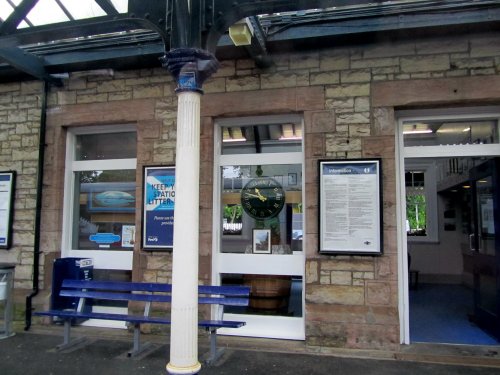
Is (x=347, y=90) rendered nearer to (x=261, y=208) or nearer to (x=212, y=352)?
(x=261, y=208)

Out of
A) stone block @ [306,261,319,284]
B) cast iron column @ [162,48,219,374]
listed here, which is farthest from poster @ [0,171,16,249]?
stone block @ [306,261,319,284]

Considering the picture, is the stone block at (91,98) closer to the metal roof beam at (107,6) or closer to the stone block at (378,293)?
the metal roof beam at (107,6)

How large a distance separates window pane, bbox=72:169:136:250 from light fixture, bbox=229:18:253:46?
2.76 meters

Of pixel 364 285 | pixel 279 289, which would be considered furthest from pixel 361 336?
pixel 279 289

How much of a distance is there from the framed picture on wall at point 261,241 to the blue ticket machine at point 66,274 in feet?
7.94

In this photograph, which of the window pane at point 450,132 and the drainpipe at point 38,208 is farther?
the drainpipe at point 38,208

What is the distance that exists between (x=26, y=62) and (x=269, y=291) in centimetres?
447

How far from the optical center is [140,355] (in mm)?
5051

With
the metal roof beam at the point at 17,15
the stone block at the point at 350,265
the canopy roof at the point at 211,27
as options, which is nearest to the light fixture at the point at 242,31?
the canopy roof at the point at 211,27

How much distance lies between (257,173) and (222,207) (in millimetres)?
659

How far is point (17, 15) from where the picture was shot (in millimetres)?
4344

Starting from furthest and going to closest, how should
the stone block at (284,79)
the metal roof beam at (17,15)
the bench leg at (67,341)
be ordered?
the stone block at (284,79) < the bench leg at (67,341) < the metal roof beam at (17,15)

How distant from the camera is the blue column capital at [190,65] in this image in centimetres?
347

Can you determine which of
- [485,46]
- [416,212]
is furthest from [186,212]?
[416,212]
